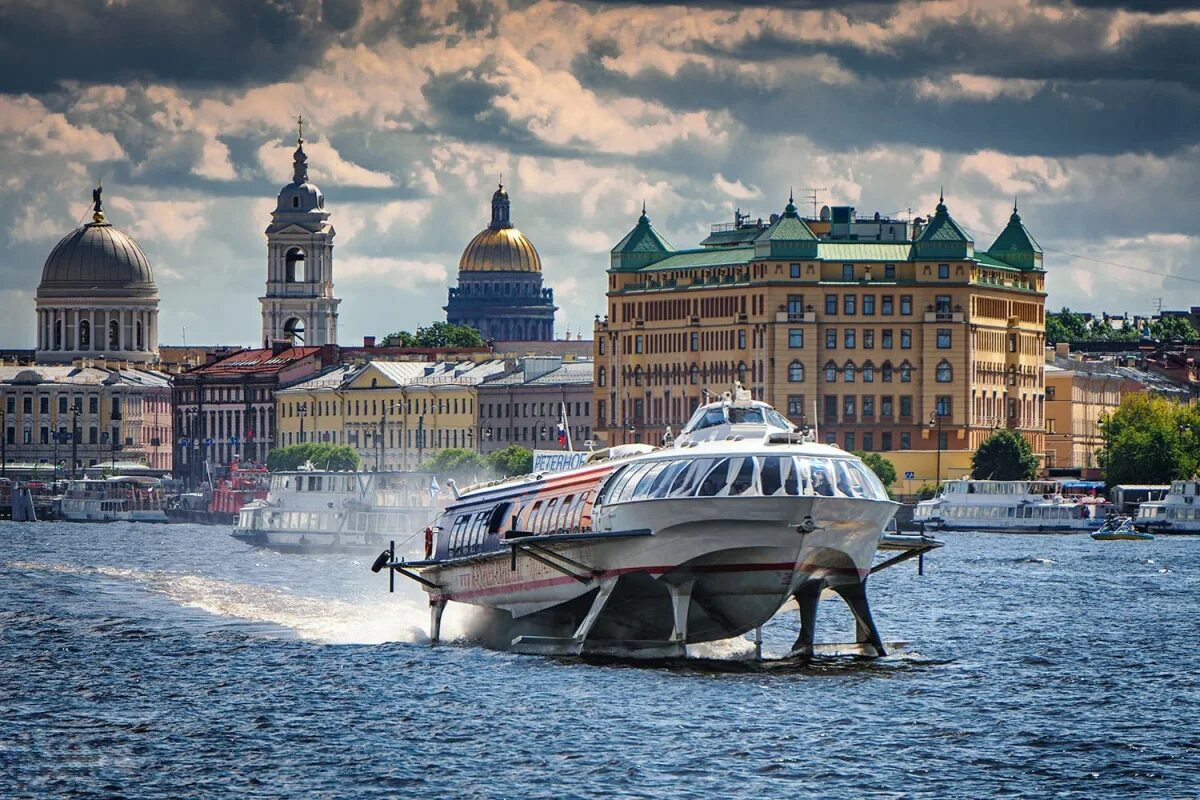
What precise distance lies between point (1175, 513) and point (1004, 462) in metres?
30.2

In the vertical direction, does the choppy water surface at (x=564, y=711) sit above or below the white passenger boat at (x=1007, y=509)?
below

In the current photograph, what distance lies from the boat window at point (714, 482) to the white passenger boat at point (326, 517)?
8355 cm

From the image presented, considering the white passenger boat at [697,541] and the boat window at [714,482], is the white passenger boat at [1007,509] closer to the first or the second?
the white passenger boat at [697,541]

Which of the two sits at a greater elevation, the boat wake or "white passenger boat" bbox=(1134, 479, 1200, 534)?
"white passenger boat" bbox=(1134, 479, 1200, 534)

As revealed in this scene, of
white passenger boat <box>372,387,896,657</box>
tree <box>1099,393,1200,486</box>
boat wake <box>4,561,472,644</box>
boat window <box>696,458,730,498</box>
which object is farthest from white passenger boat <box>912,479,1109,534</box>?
boat window <box>696,458,730,498</box>

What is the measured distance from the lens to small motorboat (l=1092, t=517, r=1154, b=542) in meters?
159

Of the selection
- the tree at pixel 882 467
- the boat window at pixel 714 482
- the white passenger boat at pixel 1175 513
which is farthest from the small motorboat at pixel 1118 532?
the boat window at pixel 714 482

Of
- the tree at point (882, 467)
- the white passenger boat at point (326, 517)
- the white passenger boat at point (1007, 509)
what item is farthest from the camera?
the tree at point (882, 467)

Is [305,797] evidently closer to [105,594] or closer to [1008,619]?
[1008,619]

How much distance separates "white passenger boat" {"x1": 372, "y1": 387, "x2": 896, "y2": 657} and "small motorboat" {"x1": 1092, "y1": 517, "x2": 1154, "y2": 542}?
95809mm

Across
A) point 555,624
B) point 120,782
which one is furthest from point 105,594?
point 120,782

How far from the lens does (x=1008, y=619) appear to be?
85.2 m

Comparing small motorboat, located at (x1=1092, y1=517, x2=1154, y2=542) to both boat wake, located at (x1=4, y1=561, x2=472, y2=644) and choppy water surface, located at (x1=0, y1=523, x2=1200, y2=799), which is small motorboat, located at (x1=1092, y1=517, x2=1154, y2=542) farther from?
choppy water surface, located at (x1=0, y1=523, x2=1200, y2=799)

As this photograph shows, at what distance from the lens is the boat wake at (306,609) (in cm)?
7506
